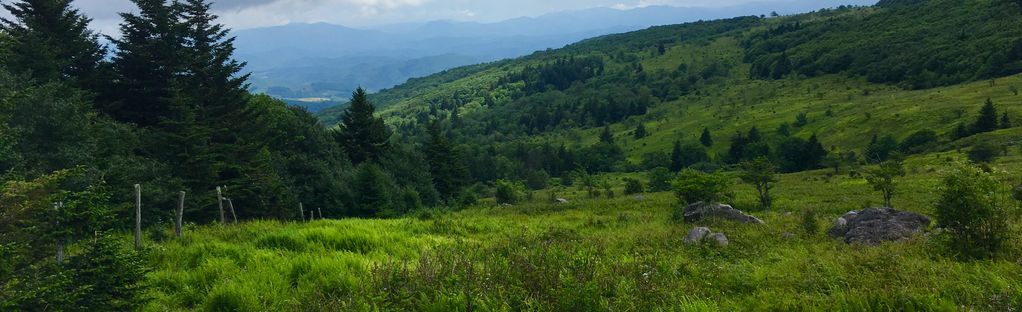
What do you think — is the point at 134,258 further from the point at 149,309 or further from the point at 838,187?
the point at 838,187

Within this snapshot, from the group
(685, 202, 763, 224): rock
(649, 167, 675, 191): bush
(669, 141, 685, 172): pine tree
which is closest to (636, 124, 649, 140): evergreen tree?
(669, 141, 685, 172): pine tree

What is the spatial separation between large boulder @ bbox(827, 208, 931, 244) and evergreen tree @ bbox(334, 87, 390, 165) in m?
48.5

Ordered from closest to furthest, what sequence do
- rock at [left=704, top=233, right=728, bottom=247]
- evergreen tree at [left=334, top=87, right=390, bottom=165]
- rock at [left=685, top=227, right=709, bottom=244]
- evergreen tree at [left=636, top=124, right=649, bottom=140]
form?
1. rock at [left=704, top=233, right=728, bottom=247]
2. rock at [left=685, top=227, right=709, bottom=244]
3. evergreen tree at [left=334, top=87, right=390, bottom=165]
4. evergreen tree at [left=636, top=124, right=649, bottom=140]

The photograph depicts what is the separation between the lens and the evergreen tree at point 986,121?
213 ft

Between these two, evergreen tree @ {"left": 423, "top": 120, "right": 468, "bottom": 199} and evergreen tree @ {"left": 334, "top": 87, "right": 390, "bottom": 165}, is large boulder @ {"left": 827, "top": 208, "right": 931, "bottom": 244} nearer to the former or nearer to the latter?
evergreen tree @ {"left": 334, "top": 87, "right": 390, "bottom": 165}

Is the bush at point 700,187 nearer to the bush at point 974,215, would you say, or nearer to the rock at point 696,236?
the rock at point 696,236

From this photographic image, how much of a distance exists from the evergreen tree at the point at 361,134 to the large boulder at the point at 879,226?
159 ft

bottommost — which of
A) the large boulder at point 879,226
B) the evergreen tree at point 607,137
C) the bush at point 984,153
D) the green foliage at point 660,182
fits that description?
the evergreen tree at point 607,137

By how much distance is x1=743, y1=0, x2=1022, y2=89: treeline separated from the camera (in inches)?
4304

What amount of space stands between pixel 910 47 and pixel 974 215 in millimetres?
163232

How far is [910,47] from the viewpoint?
437 feet

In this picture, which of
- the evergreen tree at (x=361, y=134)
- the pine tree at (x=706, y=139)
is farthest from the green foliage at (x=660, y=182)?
the pine tree at (x=706, y=139)

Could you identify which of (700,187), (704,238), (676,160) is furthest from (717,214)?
(676,160)

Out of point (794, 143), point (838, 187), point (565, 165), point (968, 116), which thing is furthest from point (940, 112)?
point (565, 165)
